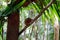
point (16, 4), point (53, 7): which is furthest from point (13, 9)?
point (53, 7)

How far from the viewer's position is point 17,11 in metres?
0.61

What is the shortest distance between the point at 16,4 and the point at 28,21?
0.07 meters

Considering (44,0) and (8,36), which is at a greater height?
(44,0)

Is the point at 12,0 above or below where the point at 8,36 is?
above

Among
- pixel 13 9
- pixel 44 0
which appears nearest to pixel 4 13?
pixel 13 9

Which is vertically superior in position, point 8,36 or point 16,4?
point 16,4

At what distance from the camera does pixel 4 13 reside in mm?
593

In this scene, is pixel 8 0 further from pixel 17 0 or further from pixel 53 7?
pixel 53 7

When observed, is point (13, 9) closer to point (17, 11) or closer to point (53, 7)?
point (17, 11)

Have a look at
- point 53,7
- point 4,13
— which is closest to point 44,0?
point 53,7

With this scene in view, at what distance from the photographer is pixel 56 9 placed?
61cm

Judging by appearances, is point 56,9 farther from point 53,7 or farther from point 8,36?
point 8,36

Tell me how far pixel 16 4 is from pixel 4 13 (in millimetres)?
54

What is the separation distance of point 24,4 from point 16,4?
0.03 meters
